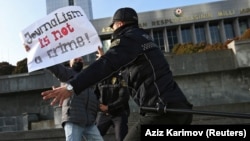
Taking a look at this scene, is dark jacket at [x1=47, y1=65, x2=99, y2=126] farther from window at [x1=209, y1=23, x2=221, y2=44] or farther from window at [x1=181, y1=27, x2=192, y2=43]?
window at [x1=209, y1=23, x2=221, y2=44]

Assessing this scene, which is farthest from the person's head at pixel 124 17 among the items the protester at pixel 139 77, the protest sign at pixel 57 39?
the protest sign at pixel 57 39

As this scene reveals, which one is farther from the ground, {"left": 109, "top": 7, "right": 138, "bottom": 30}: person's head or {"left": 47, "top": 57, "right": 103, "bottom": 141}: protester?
{"left": 109, "top": 7, "right": 138, "bottom": 30}: person's head

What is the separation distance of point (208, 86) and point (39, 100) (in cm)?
986

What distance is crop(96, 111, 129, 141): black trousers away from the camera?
25.0ft

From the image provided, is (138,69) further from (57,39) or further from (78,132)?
(78,132)

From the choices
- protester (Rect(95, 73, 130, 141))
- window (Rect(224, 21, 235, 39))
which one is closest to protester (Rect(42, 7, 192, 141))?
protester (Rect(95, 73, 130, 141))

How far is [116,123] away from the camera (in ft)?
25.5

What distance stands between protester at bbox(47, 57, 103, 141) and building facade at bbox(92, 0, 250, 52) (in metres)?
62.2

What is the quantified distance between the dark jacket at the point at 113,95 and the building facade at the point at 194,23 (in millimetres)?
61329

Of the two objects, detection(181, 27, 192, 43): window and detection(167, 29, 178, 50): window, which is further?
detection(167, 29, 178, 50): window

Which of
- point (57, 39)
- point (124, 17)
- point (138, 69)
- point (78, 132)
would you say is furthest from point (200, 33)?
point (138, 69)

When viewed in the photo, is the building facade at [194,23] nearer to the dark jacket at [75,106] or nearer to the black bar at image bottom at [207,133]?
the dark jacket at [75,106]

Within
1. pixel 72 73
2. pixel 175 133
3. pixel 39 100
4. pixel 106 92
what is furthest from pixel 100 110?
pixel 39 100

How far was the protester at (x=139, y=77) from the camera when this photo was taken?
12.8 feet
